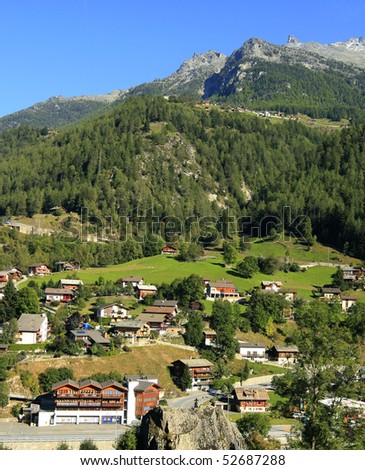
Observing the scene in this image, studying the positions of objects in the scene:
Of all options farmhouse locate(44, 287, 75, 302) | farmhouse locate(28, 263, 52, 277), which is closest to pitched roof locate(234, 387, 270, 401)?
farmhouse locate(44, 287, 75, 302)

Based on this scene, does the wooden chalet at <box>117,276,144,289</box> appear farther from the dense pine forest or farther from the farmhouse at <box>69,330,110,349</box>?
the dense pine forest

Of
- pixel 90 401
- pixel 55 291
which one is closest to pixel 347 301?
pixel 55 291

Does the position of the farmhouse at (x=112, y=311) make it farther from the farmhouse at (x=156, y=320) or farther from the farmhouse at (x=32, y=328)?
A: the farmhouse at (x=32, y=328)

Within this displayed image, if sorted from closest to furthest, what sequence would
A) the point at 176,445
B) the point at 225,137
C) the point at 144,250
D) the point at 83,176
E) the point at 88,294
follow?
the point at 176,445
the point at 88,294
the point at 144,250
the point at 83,176
the point at 225,137

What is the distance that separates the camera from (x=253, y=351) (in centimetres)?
6100

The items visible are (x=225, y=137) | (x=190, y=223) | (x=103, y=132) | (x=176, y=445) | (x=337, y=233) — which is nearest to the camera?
(x=176, y=445)

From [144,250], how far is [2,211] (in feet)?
114

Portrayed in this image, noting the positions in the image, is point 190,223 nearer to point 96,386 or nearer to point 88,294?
point 88,294

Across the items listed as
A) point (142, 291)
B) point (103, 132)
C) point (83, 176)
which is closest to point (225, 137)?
point (103, 132)

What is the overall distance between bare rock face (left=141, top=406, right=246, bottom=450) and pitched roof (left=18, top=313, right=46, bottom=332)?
4033 cm

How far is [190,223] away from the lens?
116375 mm

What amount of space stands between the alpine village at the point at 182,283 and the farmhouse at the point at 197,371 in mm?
133

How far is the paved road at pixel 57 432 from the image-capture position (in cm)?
4006

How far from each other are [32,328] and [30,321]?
163 centimetres
